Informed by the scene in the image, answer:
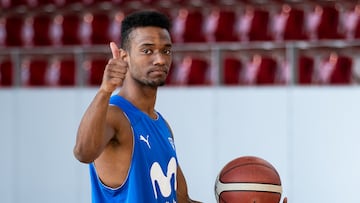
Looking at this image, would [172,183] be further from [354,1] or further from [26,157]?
[354,1]

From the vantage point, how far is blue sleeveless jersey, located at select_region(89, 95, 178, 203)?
338 centimetres

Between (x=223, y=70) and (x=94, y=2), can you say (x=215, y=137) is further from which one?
(x=94, y=2)

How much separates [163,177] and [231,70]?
4.64 metres

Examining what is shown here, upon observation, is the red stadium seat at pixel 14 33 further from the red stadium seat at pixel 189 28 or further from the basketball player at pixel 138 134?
the basketball player at pixel 138 134

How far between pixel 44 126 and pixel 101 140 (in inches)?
186

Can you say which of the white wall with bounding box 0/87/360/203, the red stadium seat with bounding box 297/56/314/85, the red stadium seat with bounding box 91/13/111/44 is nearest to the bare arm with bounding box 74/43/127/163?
the white wall with bounding box 0/87/360/203

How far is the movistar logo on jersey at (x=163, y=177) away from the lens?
349cm

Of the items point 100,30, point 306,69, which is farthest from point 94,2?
point 306,69

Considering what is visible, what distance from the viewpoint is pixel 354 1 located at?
8508mm

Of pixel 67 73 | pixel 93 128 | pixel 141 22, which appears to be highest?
pixel 141 22

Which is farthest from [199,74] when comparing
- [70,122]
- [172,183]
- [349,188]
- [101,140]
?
[101,140]

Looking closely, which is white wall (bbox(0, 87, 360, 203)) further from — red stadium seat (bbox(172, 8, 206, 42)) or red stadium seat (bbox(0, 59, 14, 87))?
red stadium seat (bbox(172, 8, 206, 42))

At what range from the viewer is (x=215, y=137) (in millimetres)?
6945

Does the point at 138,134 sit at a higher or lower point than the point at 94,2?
lower
